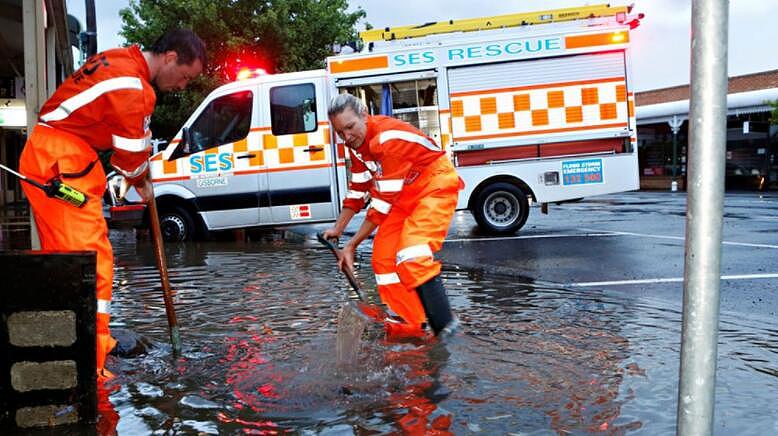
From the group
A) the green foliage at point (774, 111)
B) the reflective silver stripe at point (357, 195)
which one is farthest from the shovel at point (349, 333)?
the green foliage at point (774, 111)

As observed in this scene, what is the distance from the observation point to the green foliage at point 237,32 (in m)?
21.7

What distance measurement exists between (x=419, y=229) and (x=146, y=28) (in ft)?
68.2

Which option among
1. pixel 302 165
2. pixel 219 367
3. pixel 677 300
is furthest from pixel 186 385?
pixel 302 165

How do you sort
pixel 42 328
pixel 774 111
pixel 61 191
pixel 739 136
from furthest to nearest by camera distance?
pixel 739 136 < pixel 774 111 < pixel 61 191 < pixel 42 328

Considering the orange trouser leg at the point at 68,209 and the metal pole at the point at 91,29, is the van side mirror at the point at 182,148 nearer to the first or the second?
the metal pole at the point at 91,29

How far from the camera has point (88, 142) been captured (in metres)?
3.73

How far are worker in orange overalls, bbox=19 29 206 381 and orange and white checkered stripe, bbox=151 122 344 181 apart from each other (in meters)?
6.91

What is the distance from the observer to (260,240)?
40.3 feet

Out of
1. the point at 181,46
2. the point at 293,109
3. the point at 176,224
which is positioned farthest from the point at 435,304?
the point at 176,224

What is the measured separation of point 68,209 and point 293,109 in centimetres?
731

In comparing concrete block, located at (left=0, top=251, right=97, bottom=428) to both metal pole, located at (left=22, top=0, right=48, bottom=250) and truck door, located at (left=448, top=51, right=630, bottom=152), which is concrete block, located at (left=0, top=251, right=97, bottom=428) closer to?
metal pole, located at (left=22, top=0, right=48, bottom=250)

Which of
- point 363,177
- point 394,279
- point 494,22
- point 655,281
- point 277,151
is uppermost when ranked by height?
point 494,22

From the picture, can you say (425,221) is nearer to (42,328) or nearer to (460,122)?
(42,328)

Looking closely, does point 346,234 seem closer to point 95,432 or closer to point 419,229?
point 419,229
